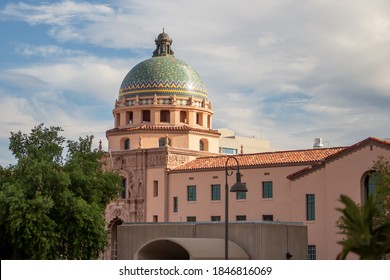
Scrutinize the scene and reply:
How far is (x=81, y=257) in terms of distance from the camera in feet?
168

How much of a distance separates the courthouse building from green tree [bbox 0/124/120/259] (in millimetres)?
9906

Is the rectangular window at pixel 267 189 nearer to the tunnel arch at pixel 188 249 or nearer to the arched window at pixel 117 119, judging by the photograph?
the tunnel arch at pixel 188 249

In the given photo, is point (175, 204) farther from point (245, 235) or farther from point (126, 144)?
point (245, 235)

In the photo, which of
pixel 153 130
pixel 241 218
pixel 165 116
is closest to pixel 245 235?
pixel 241 218

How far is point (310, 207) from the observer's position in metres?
62.0

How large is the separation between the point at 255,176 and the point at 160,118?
1642 centimetres

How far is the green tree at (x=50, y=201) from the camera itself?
50031 millimetres

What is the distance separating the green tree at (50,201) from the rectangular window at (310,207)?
1394 centimetres

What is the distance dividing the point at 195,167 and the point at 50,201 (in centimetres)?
2455

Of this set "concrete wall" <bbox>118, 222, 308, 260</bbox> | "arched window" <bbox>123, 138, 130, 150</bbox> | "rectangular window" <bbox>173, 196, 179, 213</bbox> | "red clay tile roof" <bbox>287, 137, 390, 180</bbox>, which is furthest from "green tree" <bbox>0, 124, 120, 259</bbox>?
"arched window" <bbox>123, 138, 130, 150</bbox>

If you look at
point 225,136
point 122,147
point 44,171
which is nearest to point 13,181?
point 44,171

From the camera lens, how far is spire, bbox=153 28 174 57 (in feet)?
284

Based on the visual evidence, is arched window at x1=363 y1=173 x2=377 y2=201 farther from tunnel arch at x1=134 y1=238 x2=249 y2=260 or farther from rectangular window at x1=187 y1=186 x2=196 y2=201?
rectangular window at x1=187 y1=186 x2=196 y2=201
